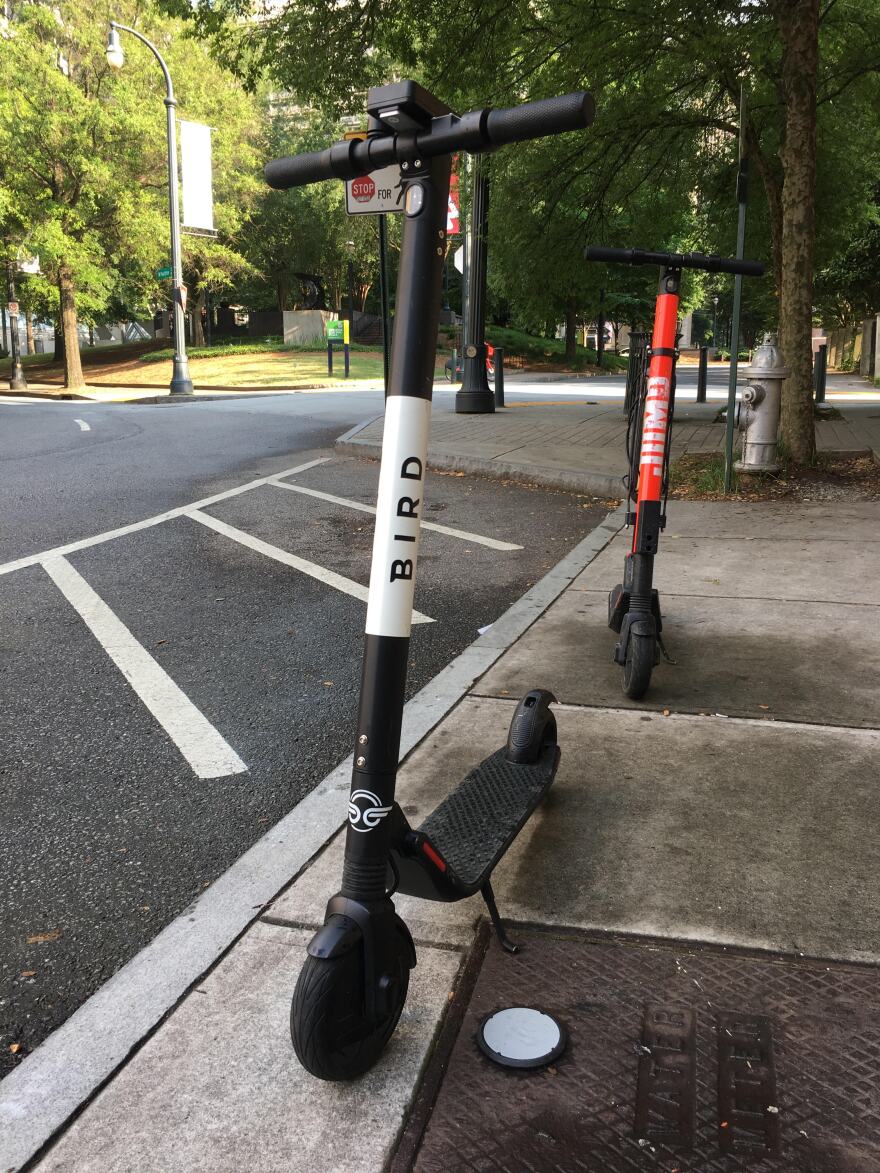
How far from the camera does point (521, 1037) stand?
201 cm

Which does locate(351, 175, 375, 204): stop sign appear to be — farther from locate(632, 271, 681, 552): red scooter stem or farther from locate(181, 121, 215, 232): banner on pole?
locate(181, 121, 215, 232): banner on pole

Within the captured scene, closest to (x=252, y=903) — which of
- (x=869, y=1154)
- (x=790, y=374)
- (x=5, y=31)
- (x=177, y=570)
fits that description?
(x=869, y=1154)

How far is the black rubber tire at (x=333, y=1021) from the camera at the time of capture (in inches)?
71.2

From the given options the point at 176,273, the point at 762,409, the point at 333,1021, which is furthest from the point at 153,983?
the point at 176,273

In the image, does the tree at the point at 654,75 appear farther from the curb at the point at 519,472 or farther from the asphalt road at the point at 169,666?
the asphalt road at the point at 169,666

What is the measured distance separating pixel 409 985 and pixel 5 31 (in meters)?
35.1

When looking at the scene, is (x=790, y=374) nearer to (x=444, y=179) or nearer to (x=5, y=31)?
(x=444, y=179)

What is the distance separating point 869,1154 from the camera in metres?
1.73

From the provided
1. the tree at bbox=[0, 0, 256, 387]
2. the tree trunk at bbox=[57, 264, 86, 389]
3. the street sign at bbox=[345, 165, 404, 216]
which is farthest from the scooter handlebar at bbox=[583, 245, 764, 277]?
the tree trunk at bbox=[57, 264, 86, 389]

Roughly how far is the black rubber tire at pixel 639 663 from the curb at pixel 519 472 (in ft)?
17.8

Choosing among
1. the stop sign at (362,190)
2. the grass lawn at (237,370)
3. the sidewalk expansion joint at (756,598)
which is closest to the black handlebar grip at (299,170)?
the sidewalk expansion joint at (756,598)

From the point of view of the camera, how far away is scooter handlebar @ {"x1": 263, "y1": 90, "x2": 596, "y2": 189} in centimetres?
175

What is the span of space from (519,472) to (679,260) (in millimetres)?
6288

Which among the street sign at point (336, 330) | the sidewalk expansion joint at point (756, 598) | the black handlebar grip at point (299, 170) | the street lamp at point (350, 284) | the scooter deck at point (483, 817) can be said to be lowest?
the sidewalk expansion joint at point (756, 598)
